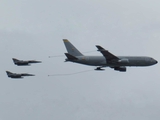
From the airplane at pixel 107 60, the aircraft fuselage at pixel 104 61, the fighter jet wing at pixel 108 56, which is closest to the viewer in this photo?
the fighter jet wing at pixel 108 56

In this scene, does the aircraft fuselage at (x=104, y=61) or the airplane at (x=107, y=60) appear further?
the aircraft fuselage at (x=104, y=61)

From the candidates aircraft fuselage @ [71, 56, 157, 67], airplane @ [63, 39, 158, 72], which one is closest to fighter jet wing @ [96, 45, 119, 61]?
airplane @ [63, 39, 158, 72]

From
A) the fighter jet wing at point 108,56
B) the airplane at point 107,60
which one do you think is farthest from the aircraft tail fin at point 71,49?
the fighter jet wing at point 108,56

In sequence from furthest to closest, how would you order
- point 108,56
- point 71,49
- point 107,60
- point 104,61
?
point 71,49 < point 104,61 < point 107,60 < point 108,56

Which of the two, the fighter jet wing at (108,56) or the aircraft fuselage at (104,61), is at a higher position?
the fighter jet wing at (108,56)

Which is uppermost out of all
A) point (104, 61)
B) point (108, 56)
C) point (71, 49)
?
point (71, 49)

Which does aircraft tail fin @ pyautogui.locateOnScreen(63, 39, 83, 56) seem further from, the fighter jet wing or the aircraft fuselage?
the fighter jet wing

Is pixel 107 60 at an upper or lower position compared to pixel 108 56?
lower

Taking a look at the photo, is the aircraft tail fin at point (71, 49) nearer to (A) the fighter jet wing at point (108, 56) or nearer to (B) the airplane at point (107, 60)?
(B) the airplane at point (107, 60)

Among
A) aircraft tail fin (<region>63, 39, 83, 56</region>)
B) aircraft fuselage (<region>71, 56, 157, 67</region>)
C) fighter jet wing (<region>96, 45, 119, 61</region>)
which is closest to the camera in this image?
fighter jet wing (<region>96, 45, 119, 61</region>)

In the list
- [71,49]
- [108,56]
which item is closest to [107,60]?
[108,56]

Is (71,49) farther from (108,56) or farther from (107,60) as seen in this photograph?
(108,56)

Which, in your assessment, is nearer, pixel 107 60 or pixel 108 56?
pixel 108 56

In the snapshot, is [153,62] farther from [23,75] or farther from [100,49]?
[23,75]
